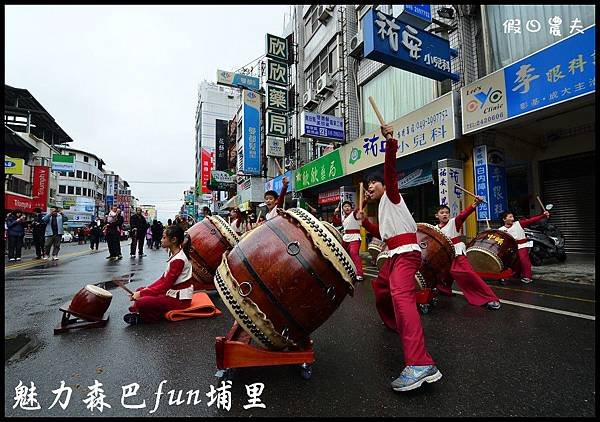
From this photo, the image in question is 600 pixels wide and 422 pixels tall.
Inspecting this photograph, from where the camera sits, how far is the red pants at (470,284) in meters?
4.36

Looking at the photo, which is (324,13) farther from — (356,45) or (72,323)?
(72,323)

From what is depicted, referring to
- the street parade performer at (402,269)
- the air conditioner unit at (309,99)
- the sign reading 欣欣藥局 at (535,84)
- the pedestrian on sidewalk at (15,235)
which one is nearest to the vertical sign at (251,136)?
the air conditioner unit at (309,99)

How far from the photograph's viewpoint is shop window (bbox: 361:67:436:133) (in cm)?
1123

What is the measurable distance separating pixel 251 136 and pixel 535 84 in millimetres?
18643

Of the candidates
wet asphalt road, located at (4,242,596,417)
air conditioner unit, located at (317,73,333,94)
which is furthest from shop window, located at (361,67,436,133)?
wet asphalt road, located at (4,242,596,417)

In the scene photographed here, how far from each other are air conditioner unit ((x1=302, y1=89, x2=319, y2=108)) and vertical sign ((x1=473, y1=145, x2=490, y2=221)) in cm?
1092

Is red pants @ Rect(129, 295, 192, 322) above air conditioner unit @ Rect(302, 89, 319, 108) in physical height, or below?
below

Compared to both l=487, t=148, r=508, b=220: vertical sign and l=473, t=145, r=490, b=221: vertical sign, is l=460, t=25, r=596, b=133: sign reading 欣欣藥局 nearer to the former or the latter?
l=473, t=145, r=490, b=221: vertical sign

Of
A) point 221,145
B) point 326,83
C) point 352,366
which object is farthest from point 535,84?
point 221,145

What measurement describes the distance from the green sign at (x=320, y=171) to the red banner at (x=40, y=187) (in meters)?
25.6

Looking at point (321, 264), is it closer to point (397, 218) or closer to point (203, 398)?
point (397, 218)

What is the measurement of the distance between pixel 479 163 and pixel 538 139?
9.90 ft

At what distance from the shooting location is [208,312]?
419cm

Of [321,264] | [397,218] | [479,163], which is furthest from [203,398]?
[479,163]
